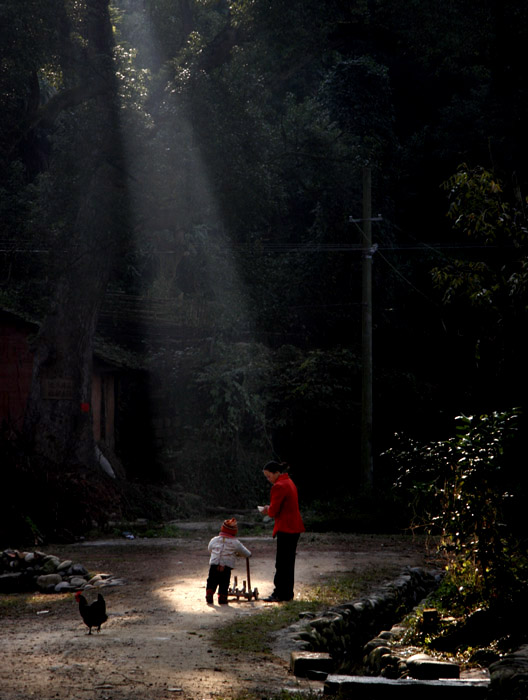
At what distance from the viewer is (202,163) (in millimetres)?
20953

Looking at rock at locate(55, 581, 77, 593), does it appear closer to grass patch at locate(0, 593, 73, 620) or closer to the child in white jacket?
grass patch at locate(0, 593, 73, 620)

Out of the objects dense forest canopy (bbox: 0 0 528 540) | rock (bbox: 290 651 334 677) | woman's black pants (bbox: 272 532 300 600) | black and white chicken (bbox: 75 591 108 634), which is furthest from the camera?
dense forest canopy (bbox: 0 0 528 540)

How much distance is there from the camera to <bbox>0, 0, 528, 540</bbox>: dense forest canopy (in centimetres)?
2123

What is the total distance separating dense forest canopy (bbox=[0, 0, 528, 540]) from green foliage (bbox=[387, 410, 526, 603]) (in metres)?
1.93

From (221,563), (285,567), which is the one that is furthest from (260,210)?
(221,563)

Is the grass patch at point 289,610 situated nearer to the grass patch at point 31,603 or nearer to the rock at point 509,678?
the rock at point 509,678

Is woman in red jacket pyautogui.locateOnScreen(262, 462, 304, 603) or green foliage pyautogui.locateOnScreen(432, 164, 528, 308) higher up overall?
green foliage pyautogui.locateOnScreen(432, 164, 528, 308)

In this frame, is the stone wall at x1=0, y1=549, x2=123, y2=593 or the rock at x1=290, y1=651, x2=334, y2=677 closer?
the rock at x1=290, y1=651, x2=334, y2=677

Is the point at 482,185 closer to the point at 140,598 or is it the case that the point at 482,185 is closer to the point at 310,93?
the point at 140,598

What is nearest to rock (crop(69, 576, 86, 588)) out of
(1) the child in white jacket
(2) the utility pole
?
(1) the child in white jacket

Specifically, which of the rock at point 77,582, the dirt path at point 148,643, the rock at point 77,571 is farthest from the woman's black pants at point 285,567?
the rock at point 77,571

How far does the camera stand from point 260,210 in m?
22.8

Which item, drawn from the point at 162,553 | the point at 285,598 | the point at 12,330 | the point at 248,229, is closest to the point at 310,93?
the point at 248,229

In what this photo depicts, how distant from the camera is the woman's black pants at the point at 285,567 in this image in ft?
34.4
